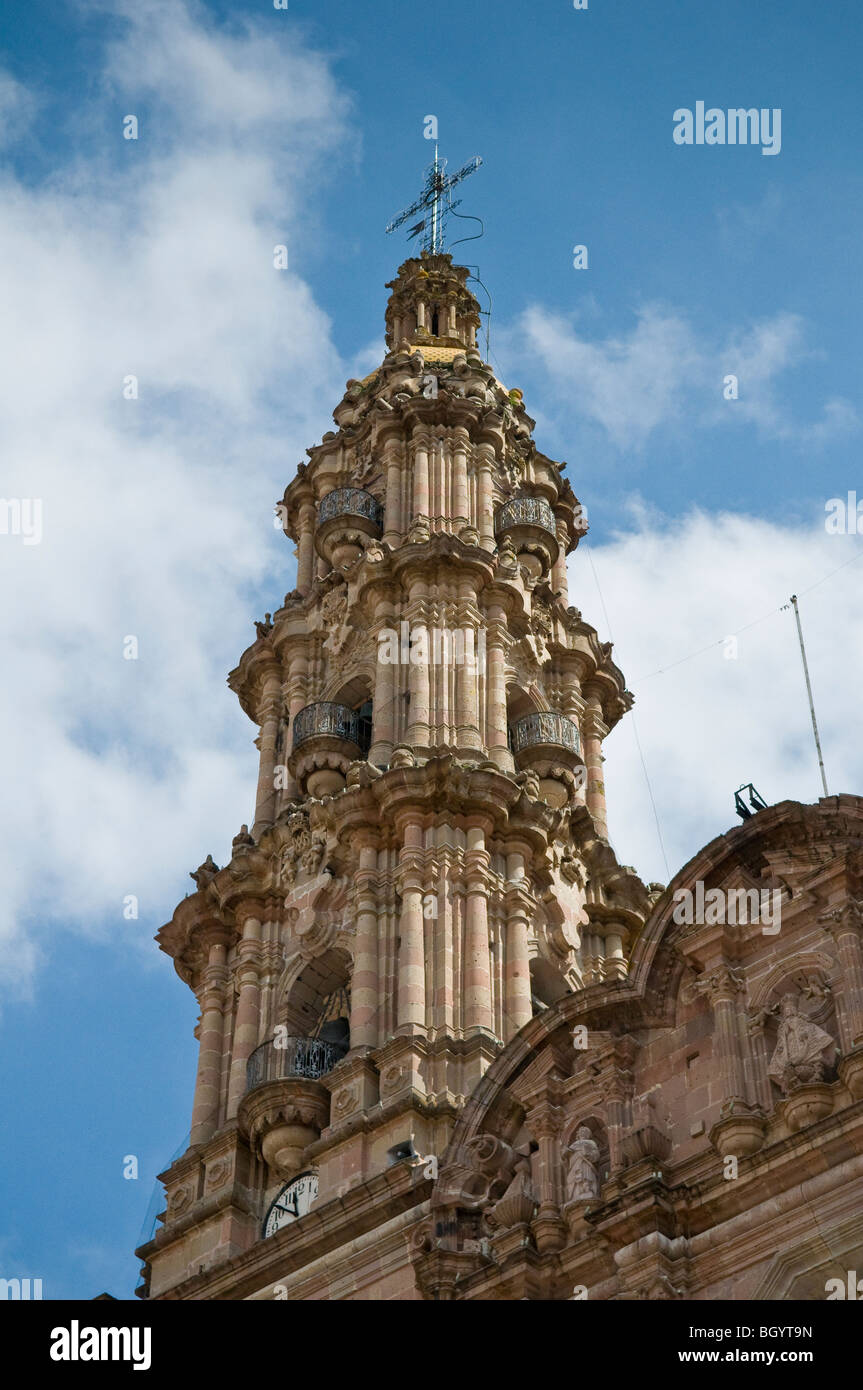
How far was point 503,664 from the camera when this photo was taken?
43719 mm

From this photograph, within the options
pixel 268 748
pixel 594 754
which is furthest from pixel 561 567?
pixel 268 748

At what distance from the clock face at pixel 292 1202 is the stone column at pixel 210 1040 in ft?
7.75

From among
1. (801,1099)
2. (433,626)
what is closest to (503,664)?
(433,626)

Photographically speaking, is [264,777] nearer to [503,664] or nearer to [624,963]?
[503,664]

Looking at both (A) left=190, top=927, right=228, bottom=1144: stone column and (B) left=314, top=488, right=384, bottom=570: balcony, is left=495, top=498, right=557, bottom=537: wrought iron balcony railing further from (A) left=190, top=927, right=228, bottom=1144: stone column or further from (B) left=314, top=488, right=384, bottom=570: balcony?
(A) left=190, top=927, right=228, bottom=1144: stone column

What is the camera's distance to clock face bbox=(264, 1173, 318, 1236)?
35.0 meters

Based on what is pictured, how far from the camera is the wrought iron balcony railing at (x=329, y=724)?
140 feet

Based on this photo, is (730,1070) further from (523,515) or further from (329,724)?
(523,515)

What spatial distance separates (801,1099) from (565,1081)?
14.2 ft

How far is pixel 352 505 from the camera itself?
4816 centimetres

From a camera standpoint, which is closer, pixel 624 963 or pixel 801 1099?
pixel 801 1099

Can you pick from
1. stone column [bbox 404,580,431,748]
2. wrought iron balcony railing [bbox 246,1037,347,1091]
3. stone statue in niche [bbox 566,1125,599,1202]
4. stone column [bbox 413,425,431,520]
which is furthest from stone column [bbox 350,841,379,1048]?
stone column [bbox 413,425,431,520]

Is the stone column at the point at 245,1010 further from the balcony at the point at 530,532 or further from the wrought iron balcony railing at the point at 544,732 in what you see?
the balcony at the point at 530,532
